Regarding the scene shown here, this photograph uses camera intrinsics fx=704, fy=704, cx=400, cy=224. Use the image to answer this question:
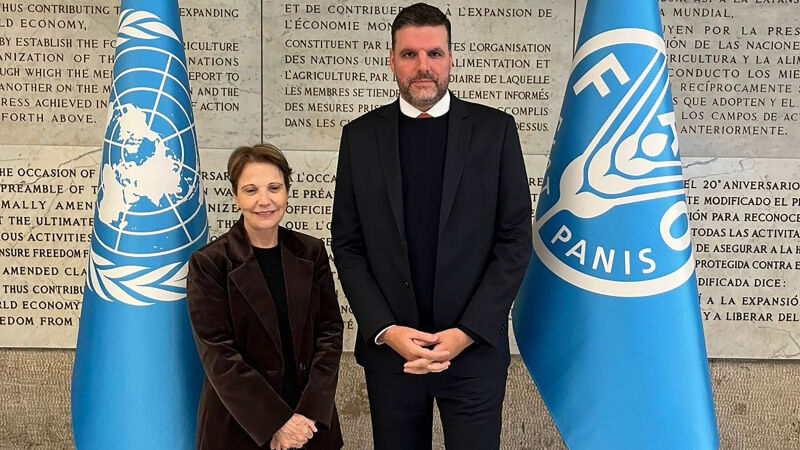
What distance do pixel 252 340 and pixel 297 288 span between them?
7.6 inches

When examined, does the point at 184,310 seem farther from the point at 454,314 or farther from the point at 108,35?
the point at 108,35

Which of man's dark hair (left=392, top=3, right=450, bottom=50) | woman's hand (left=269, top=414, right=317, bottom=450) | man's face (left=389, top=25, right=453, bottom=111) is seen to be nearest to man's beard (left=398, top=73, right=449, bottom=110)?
man's face (left=389, top=25, right=453, bottom=111)

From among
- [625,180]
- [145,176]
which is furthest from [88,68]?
[625,180]

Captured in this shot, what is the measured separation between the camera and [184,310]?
236cm

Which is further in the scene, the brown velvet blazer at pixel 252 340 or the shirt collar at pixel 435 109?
the shirt collar at pixel 435 109

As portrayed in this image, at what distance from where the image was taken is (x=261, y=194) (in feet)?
6.59

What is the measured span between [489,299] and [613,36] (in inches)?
37.9

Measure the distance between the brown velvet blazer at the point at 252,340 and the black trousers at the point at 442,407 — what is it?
0.17 meters

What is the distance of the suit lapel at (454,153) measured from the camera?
2023mm

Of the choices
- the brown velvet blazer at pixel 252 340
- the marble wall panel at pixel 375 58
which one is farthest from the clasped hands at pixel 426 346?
the marble wall panel at pixel 375 58

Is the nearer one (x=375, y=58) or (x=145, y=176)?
(x=145, y=176)

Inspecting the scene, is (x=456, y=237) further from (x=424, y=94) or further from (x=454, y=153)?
(x=424, y=94)

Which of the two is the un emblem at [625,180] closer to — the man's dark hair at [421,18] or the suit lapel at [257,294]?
the man's dark hair at [421,18]

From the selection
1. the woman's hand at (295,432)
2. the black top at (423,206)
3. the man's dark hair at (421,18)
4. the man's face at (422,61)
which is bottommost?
the woman's hand at (295,432)
